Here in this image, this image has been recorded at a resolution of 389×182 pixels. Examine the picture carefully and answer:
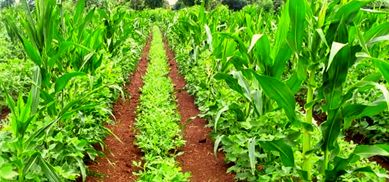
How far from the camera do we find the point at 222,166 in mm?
4660

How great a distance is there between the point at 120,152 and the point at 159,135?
1.68 ft

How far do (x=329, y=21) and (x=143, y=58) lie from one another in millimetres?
11600

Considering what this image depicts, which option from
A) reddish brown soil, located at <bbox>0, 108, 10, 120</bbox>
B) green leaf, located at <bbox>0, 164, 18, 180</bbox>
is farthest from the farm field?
reddish brown soil, located at <bbox>0, 108, 10, 120</bbox>

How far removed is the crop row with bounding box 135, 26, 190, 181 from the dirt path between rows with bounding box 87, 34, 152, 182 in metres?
0.15

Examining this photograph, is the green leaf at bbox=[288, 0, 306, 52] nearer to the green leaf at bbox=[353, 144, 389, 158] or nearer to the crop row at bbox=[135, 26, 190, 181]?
the green leaf at bbox=[353, 144, 389, 158]

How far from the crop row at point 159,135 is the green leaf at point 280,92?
1.28 meters

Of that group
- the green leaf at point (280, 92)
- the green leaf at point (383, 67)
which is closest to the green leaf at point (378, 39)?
the green leaf at point (383, 67)

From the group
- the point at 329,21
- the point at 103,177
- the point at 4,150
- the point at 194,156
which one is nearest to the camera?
the point at 4,150

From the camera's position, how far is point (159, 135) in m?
5.20

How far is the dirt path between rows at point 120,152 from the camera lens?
4398 millimetres

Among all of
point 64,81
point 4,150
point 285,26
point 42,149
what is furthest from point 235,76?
point 4,150

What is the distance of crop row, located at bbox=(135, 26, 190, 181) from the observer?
155 inches

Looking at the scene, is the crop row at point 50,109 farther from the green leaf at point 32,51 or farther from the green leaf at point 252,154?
→ the green leaf at point 252,154

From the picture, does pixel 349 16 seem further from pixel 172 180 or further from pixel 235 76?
pixel 172 180
